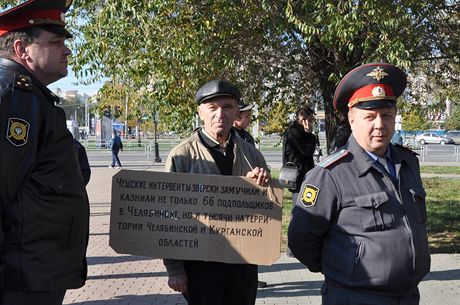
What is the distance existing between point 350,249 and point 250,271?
90 cm

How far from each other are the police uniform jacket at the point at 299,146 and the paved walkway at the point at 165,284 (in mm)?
1317

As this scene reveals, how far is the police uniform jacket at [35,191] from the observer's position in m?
2.43

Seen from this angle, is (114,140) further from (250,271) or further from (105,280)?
(250,271)

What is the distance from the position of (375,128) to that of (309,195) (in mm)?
474

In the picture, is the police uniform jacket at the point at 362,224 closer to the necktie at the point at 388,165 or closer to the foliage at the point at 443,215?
the necktie at the point at 388,165

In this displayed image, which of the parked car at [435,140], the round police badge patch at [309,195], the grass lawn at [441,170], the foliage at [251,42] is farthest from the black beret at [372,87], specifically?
the parked car at [435,140]

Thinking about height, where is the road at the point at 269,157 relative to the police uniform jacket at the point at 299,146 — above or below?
below

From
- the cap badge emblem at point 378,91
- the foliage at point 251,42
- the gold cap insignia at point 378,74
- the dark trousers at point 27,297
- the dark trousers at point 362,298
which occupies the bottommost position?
the dark trousers at point 362,298

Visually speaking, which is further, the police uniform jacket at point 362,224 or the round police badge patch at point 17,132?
the police uniform jacket at point 362,224

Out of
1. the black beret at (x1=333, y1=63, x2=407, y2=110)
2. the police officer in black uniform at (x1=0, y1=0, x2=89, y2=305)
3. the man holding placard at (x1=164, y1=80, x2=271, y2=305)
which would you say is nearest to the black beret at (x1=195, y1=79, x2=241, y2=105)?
the man holding placard at (x1=164, y1=80, x2=271, y2=305)

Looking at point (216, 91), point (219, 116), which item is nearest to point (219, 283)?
point (219, 116)

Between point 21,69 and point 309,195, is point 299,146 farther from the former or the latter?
point 21,69

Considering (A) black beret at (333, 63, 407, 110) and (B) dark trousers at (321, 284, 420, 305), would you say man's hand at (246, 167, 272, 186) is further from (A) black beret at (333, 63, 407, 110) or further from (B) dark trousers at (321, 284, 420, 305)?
(B) dark trousers at (321, 284, 420, 305)

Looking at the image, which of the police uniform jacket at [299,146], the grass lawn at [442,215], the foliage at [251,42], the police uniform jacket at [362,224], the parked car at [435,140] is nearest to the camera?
the police uniform jacket at [362,224]
